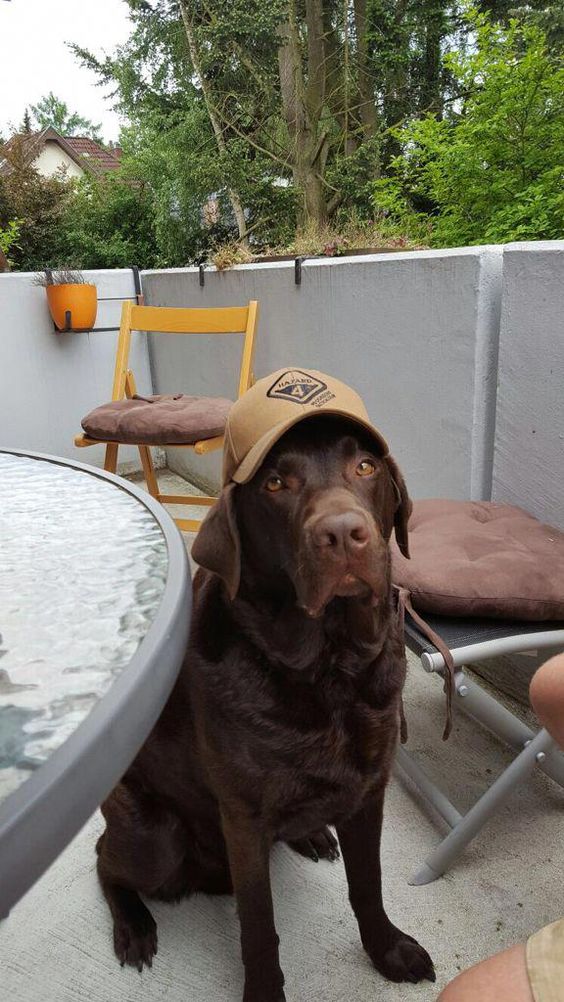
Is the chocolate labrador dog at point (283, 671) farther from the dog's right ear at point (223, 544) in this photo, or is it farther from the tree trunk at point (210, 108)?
the tree trunk at point (210, 108)

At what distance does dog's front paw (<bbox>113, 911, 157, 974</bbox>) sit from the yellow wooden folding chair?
1.81 metres

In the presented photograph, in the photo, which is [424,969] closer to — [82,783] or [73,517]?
[73,517]

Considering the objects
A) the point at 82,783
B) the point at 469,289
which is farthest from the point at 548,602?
the point at 82,783

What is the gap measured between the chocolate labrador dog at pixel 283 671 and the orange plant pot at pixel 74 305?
3.39m

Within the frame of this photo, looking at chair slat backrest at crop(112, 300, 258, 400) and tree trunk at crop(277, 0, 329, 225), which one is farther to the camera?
tree trunk at crop(277, 0, 329, 225)

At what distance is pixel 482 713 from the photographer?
5.16 ft

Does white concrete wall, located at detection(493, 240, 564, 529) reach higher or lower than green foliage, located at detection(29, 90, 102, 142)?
lower

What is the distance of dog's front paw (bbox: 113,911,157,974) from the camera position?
4.53 feet

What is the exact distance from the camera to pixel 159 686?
553mm

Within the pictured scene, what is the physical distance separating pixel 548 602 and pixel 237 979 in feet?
3.16

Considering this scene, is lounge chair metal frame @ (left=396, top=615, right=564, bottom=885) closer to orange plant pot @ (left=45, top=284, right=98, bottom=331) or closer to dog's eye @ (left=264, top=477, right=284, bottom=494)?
dog's eye @ (left=264, top=477, right=284, bottom=494)

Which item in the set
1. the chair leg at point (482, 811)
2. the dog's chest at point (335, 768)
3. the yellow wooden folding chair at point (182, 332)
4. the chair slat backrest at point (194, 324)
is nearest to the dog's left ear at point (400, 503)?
the dog's chest at point (335, 768)

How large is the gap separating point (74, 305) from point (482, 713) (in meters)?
3.54

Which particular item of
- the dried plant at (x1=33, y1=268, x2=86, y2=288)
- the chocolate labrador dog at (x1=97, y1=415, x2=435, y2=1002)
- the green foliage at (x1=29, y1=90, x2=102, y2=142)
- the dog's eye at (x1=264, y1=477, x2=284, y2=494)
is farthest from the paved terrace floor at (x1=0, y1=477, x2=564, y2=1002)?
the green foliage at (x1=29, y1=90, x2=102, y2=142)
